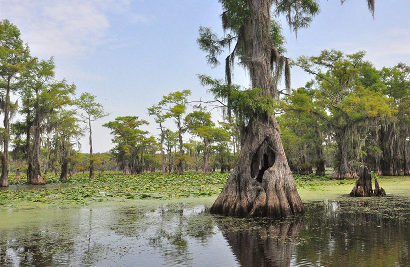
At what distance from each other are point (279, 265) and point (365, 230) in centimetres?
387

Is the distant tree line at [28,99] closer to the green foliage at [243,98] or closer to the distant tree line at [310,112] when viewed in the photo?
the distant tree line at [310,112]

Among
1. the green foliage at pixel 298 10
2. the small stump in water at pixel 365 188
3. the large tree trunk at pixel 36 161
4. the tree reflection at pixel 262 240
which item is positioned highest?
the green foliage at pixel 298 10

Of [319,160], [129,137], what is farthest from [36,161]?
[319,160]

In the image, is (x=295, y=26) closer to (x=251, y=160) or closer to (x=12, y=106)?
(x=251, y=160)

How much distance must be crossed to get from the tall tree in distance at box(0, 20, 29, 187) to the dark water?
18.6m

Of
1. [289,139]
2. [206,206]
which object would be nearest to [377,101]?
[289,139]

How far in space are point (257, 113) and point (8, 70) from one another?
2434 cm

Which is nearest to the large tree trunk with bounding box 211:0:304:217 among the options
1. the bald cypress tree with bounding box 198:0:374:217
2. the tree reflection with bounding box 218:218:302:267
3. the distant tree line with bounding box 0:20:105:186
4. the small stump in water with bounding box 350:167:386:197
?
the bald cypress tree with bounding box 198:0:374:217

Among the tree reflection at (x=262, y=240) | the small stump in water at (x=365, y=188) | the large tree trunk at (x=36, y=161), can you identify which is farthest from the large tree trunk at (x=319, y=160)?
the tree reflection at (x=262, y=240)

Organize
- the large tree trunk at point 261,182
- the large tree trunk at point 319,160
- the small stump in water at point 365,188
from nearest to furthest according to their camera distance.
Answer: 1. the large tree trunk at point 261,182
2. the small stump in water at point 365,188
3. the large tree trunk at point 319,160

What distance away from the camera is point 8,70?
27406 mm

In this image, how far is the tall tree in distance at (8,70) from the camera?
1075 inches

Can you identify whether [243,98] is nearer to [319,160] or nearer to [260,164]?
[260,164]

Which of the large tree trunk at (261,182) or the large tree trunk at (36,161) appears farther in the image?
the large tree trunk at (36,161)
